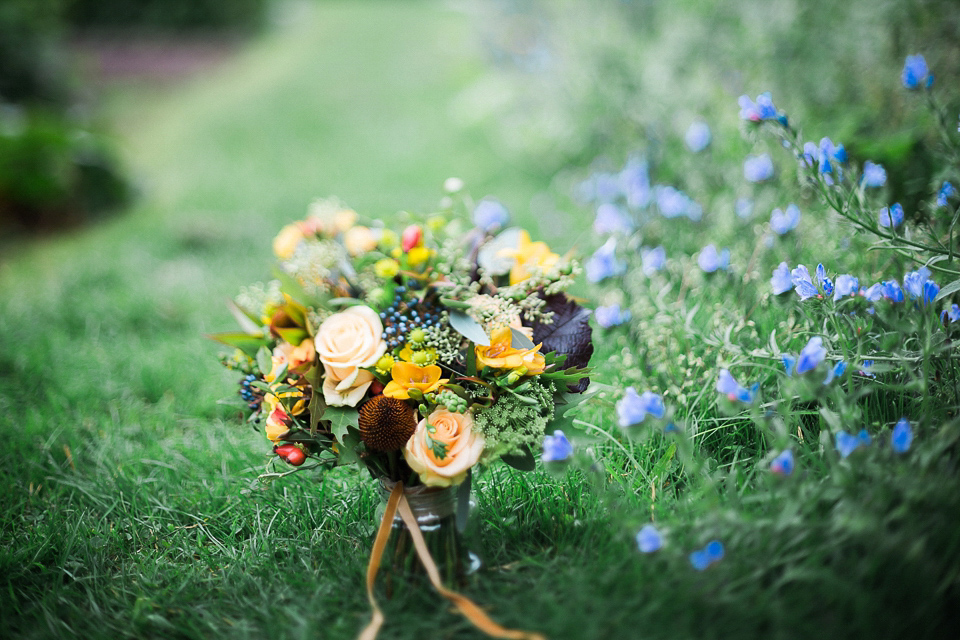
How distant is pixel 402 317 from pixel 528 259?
37 centimetres

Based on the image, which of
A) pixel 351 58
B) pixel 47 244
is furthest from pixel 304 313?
pixel 351 58

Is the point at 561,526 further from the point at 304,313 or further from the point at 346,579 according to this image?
the point at 304,313

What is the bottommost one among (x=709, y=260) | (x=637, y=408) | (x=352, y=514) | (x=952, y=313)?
(x=352, y=514)

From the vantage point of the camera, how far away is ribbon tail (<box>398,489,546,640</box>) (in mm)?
1009

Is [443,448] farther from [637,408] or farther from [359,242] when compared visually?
A: [359,242]

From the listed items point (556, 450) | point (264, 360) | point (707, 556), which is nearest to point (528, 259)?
point (556, 450)

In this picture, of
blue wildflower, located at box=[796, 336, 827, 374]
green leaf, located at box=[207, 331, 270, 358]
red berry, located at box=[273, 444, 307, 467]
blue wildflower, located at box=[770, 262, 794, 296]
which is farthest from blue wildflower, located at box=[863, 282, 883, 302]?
green leaf, located at box=[207, 331, 270, 358]

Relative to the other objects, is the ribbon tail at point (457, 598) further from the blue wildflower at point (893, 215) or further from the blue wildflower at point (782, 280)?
the blue wildflower at point (893, 215)

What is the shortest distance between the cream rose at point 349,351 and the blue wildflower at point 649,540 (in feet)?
1.87

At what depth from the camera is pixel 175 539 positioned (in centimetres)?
147

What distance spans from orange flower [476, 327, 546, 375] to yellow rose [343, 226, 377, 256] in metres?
0.52

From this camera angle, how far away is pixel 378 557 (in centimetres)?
117

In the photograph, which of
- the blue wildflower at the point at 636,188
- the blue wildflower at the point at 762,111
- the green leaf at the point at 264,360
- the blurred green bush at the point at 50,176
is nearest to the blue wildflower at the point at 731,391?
the blue wildflower at the point at 762,111

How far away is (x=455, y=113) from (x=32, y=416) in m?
5.27
